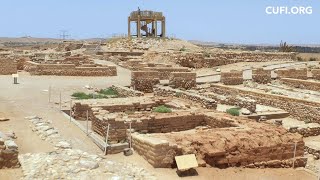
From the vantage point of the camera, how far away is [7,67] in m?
25.9

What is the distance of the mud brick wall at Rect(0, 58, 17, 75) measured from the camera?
25753 millimetres

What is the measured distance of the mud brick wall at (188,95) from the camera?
15875 mm

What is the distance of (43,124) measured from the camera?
40.7 feet

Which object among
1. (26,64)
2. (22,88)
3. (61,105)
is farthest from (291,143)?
(26,64)

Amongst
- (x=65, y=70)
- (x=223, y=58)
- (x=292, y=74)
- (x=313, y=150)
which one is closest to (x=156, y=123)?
(x=313, y=150)

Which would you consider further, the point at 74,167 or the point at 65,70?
the point at 65,70

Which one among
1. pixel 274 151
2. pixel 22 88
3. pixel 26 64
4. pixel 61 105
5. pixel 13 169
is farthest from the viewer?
pixel 26 64

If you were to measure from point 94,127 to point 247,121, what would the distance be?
433 centimetres

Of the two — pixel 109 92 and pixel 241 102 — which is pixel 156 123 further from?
pixel 109 92

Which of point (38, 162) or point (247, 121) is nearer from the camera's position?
point (38, 162)

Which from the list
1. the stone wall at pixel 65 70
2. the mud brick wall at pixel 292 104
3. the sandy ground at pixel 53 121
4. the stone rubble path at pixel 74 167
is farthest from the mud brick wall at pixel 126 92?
the stone rubble path at pixel 74 167

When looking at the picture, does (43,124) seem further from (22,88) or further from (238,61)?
(238,61)

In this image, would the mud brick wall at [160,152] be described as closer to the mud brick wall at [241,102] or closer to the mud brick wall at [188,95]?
the mud brick wall at [188,95]

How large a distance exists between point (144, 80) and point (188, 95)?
14.5 ft
